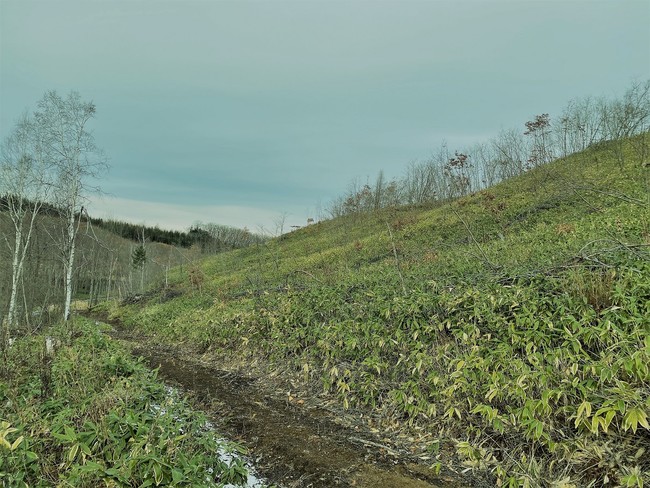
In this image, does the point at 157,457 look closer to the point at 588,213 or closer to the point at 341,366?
the point at 341,366

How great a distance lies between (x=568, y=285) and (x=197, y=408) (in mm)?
5188

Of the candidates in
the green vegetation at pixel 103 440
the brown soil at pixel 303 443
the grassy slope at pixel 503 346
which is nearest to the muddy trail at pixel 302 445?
the brown soil at pixel 303 443

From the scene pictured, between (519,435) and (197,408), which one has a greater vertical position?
(519,435)

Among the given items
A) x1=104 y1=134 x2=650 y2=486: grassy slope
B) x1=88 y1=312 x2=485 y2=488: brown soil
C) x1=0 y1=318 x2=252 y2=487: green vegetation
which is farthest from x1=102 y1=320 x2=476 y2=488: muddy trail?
x1=0 y1=318 x2=252 y2=487: green vegetation

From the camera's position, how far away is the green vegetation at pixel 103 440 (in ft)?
8.13

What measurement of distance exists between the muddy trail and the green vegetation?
2.04 ft

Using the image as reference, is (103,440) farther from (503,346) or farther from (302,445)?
(503,346)

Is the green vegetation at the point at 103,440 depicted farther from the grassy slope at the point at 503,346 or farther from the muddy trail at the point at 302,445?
the grassy slope at the point at 503,346

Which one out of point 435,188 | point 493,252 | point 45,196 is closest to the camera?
point 493,252

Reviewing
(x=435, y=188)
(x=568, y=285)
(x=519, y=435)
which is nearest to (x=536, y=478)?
(x=519, y=435)

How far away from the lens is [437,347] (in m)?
4.53

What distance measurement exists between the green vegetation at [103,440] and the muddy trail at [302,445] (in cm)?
62

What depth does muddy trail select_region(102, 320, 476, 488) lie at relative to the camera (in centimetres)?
325

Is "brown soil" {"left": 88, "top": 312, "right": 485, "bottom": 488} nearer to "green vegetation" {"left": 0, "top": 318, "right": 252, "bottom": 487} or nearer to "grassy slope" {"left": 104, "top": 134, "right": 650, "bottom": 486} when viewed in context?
"grassy slope" {"left": 104, "top": 134, "right": 650, "bottom": 486}
